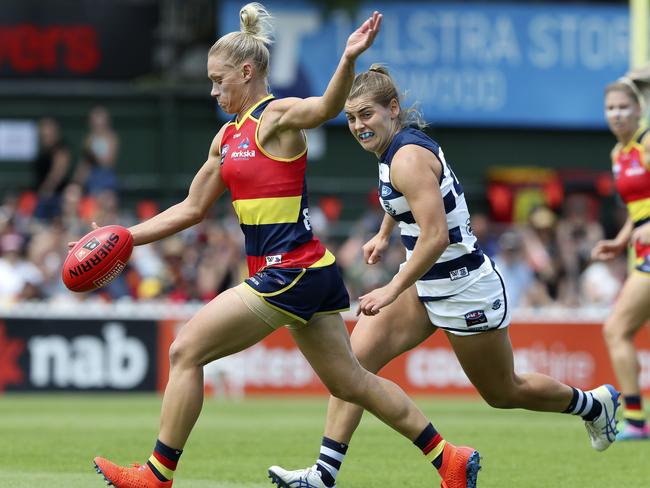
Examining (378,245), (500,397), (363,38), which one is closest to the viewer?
(363,38)

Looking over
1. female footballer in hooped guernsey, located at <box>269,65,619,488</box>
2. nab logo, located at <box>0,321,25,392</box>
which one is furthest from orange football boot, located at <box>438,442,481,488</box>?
nab logo, located at <box>0,321,25,392</box>

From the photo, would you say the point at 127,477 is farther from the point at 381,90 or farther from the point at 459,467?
the point at 381,90

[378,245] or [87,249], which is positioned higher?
[87,249]

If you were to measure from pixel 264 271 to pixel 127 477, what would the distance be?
1.14 metres

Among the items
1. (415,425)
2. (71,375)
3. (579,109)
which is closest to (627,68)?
(579,109)

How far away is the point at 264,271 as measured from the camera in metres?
6.34

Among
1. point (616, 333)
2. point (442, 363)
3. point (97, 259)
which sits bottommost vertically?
point (442, 363)

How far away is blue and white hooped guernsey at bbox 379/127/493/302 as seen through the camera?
6.73 metres

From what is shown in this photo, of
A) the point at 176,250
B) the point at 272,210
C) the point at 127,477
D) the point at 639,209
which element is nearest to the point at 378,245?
the point at 272,210

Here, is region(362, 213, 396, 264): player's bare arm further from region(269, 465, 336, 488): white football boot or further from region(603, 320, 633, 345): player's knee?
region(603, 320, 633, 345): player's knee

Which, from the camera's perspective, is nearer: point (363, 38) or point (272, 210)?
point (363, 38)

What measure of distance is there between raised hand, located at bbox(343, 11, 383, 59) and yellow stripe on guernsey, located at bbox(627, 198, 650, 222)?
4.41m

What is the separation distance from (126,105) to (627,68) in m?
8.02

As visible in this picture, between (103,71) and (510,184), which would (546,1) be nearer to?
(510,184)
